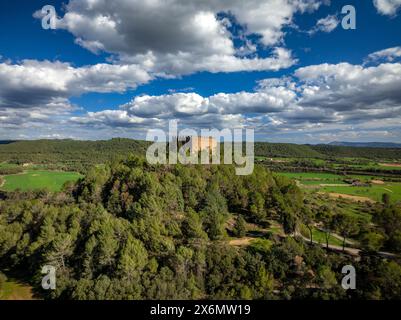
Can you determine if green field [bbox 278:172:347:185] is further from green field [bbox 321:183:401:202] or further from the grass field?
green field [bbox 321:183:401:202]

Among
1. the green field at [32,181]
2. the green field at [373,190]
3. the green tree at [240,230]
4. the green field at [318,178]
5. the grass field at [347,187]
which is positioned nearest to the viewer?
the green tree at [240,230]

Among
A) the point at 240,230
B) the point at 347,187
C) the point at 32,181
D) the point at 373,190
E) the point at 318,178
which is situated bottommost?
the point at 240,230

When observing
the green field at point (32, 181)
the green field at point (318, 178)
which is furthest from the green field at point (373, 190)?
the green field at point (32, 181)

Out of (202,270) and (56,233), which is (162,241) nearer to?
(202,270)

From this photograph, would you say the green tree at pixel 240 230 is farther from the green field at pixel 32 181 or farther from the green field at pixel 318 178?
the green field at pixel 32 181

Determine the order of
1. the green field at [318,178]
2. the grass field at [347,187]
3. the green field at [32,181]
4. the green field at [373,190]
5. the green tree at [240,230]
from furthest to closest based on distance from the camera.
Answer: the green field at [318,178] < the green field at [32,181] < the grass field at [347,187] < the green field at [373,190] < the green tree at [240,230]

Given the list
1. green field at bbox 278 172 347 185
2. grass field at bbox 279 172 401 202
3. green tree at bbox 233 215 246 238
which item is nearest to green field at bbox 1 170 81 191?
green tree at bbox 233 215 246 238

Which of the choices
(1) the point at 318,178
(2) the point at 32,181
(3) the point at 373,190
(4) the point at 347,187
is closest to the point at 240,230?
(4) the point at 347,187

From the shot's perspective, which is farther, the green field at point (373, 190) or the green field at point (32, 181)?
the green field at point (32, 181)

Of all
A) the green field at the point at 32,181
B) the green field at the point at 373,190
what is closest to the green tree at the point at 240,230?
the green field at the point at 373,190

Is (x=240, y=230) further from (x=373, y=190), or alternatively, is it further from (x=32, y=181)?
(x=32, y=181)

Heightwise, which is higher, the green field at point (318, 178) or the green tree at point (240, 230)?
the green field at point (318, 178)

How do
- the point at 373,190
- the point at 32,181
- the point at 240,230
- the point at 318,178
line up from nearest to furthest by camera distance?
the point at 240,230
the point at 373,190
the point at 32,181
the point at 318,178
